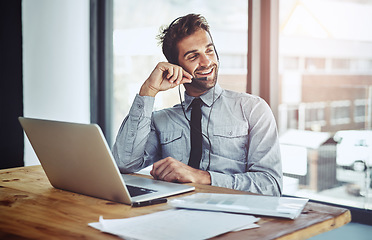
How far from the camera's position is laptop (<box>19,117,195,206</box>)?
124 centimetres

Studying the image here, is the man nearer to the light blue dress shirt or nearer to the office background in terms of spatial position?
the light blue dress shirt

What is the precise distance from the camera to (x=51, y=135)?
4.52 feet

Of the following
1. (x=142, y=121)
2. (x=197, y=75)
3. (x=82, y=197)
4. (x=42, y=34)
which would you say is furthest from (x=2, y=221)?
(x=42, y=34)

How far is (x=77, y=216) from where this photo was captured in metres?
1.18

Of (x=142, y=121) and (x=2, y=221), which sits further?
(x=142, y=121)

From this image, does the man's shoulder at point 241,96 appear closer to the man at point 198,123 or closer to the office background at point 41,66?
the man at point 198,123

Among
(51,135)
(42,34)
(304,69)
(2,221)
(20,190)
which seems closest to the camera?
(2,221)

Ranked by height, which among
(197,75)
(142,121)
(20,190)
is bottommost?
(20,190)

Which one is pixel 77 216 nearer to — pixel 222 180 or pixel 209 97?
pixel 222 180

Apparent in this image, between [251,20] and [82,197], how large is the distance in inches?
73.4

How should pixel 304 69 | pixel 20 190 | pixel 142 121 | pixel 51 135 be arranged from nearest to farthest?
pixel 51 135
pixel 20 190
pixel 142 121
pixel 304 69

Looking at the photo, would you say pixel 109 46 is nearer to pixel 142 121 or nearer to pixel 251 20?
pixel 251 20

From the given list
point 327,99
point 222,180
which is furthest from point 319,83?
point 222,180

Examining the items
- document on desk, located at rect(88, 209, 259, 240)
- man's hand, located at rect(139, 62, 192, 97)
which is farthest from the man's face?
document on desk, located at rect(88, 209, 259, 240)
